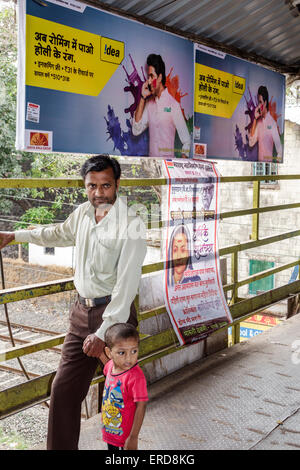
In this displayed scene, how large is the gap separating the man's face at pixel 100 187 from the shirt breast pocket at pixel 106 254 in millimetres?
201

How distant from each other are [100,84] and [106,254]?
1.82 meters

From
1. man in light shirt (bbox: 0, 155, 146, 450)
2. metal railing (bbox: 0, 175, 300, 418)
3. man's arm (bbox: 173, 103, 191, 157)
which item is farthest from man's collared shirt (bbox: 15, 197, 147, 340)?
man's arm (bbox: 173, 103, 191, 157)

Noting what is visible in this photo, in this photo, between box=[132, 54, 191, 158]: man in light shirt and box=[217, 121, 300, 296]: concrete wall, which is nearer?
box=[132, 54, 191, 158]: man in light shirt

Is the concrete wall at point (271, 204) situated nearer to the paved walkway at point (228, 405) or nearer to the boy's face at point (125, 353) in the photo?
the paved walkway at point (228, 405)

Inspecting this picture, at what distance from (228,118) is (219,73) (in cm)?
49

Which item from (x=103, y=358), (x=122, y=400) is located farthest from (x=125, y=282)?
(x=122, y=400)

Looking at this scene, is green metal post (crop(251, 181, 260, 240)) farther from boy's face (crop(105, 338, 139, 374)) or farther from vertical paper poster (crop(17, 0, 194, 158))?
boy's face (crop(105, 338, 139, 374))

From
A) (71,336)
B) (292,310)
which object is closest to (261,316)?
(292,310)

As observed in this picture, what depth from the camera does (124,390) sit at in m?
2.58

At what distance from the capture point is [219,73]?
18.2 feet

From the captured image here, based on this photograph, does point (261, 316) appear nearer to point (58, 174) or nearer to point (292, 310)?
point (58, 174)

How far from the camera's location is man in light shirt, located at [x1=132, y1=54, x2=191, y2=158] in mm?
4594

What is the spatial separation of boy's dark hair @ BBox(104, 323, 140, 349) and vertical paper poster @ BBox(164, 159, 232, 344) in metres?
1.43

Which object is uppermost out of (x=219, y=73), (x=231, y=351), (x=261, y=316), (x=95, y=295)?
(x=219, y=73)
